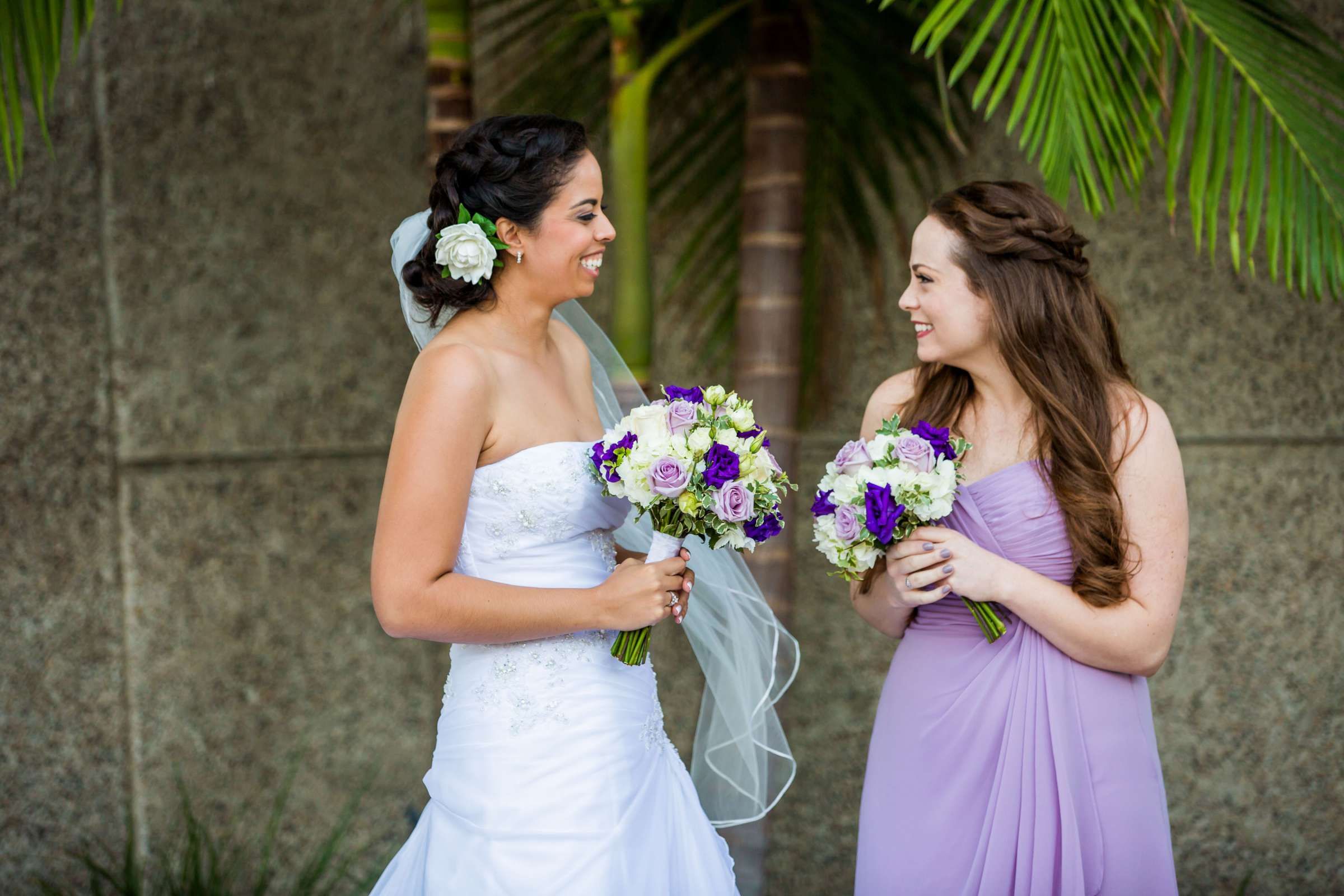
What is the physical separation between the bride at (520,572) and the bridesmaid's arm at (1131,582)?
590 mm

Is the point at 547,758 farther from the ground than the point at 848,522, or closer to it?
closer to it

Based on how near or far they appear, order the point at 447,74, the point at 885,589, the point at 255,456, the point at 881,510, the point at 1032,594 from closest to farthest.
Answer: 1. the point at 881,510
2. the point at 1032,594
3. the point at 885,589
4. the point at 447,74
5. the point at 255,456

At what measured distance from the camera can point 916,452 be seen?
199cm

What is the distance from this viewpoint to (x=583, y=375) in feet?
7.90

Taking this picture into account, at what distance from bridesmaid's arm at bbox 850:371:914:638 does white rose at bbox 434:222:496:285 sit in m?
0.86

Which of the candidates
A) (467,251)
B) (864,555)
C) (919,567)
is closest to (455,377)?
(467,251)

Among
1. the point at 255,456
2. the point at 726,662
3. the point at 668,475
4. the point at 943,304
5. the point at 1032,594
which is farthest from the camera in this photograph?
the point at 255,456

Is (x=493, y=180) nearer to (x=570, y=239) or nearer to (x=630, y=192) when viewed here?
(x=570, y=239)

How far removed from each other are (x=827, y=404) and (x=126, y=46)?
2.82 metres

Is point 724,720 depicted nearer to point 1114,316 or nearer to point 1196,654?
point 1114,316

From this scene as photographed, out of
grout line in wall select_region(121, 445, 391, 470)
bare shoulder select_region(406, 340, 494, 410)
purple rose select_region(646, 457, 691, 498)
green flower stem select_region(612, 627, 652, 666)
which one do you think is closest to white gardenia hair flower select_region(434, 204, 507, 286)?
bare shoulder select_region(406, 340, 494, 410)

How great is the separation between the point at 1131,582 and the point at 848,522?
0.59 metres

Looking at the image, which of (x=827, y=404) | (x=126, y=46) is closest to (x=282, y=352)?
(x=126, y=46)

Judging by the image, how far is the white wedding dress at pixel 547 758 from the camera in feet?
6.41
